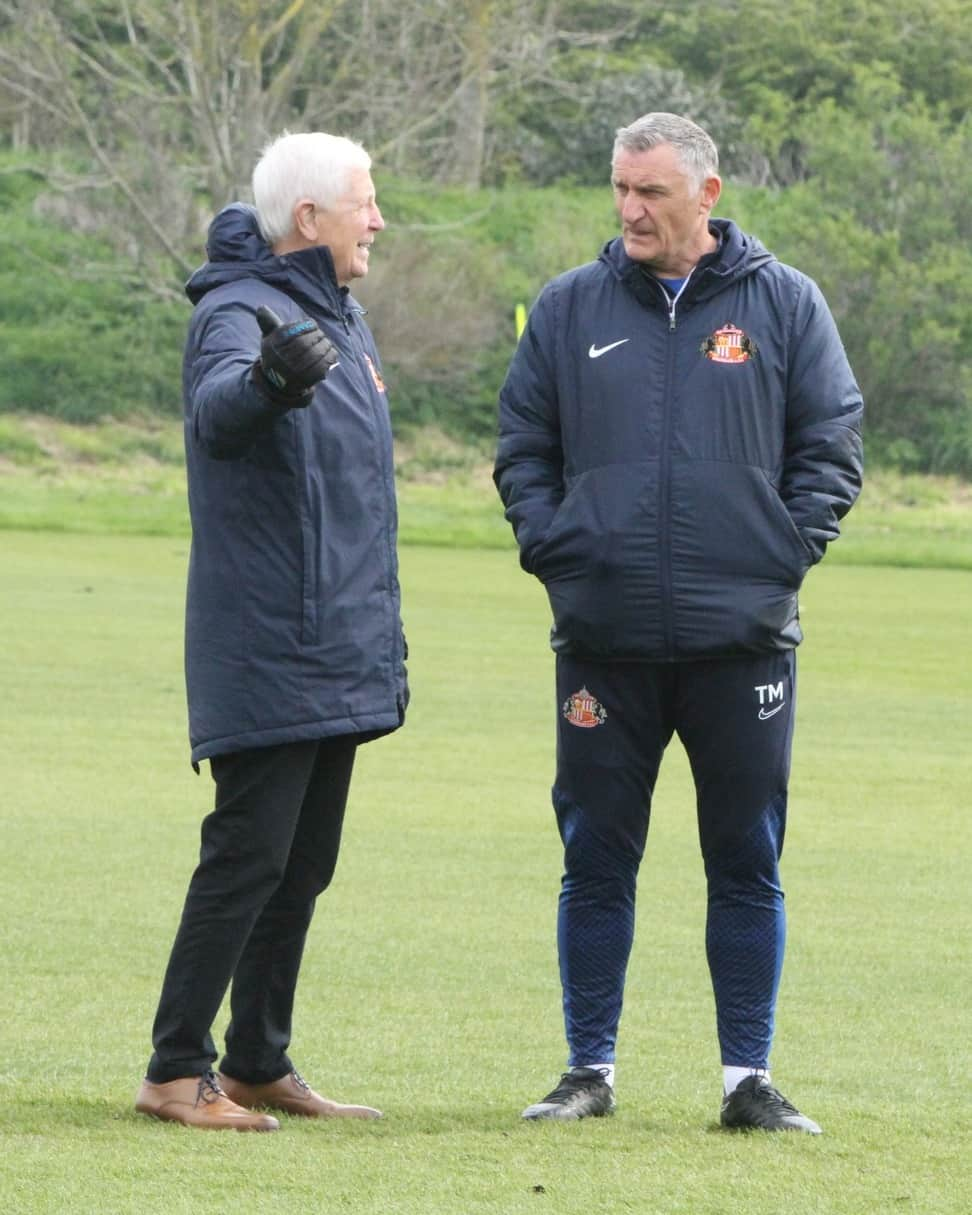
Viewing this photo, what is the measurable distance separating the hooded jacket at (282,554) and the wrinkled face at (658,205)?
0.57 meters

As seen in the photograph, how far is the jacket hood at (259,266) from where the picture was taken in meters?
4.10

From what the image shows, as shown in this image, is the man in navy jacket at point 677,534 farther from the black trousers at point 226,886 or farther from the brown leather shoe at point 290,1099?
the black trousers at point 226,886

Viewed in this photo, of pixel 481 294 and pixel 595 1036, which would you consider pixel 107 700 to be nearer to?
pixel 595 1036

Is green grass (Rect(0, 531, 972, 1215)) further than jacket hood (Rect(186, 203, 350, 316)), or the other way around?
jacket hood (Rect(186, 203, 350, 316))

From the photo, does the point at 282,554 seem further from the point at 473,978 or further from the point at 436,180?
the point at 436,180

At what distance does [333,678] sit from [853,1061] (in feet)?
4.97

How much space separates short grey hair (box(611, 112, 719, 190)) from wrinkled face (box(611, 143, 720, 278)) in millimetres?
11

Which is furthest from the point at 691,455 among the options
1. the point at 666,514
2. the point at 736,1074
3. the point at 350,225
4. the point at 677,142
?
the point at 736,1074

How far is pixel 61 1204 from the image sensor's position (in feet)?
10.9

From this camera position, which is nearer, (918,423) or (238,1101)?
(238,1101)

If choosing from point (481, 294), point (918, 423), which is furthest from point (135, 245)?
point (918, 423)

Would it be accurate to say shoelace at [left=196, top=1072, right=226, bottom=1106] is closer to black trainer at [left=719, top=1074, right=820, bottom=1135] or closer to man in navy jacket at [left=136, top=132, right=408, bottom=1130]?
man in navy jacket at [left=136, top=132, right=408, bottom=1130]

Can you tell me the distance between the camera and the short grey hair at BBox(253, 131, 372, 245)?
160 inches

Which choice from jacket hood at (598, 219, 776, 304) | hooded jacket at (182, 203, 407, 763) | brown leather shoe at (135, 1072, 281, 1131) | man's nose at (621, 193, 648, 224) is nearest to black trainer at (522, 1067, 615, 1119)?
brown leather shoe at (135, 1072, 281, 1131)
